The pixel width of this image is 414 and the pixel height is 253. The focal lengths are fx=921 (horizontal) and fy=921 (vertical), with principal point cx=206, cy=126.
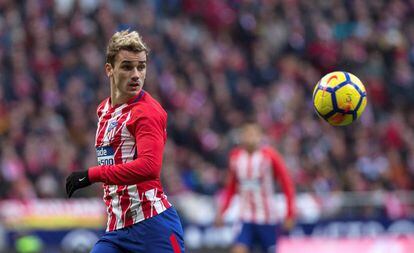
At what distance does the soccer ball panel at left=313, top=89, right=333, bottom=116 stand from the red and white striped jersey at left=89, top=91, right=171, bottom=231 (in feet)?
5.39

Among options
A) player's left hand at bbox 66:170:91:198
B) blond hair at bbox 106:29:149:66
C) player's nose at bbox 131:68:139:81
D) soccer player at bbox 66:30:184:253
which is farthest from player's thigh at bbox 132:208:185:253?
blond hair at bbox 106:29:149:66

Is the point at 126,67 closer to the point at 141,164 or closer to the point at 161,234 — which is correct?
the point at 141,164

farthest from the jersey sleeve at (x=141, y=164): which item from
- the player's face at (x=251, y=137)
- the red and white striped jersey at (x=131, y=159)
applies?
the player's face at (x=251, y=137)

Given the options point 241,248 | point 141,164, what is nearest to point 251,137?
point 241,248

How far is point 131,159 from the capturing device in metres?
5.93

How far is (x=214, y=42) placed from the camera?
1922 centimetres

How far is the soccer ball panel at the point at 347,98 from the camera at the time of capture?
706cm

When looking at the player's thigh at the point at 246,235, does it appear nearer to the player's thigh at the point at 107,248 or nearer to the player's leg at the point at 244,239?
the player's leg at the point at 244,239

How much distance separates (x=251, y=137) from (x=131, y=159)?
4.97 meters

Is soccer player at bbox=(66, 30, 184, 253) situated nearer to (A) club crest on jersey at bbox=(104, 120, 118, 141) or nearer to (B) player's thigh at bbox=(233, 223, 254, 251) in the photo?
(A) club crest on jersey at bbox=(104, 120, 118, 141)

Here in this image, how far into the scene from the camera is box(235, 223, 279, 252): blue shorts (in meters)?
10.7

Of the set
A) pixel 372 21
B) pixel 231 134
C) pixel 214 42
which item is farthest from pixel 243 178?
pixel 372 21

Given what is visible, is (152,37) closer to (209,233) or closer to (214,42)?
(214,42)

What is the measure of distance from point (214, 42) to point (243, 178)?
864 centimetres
